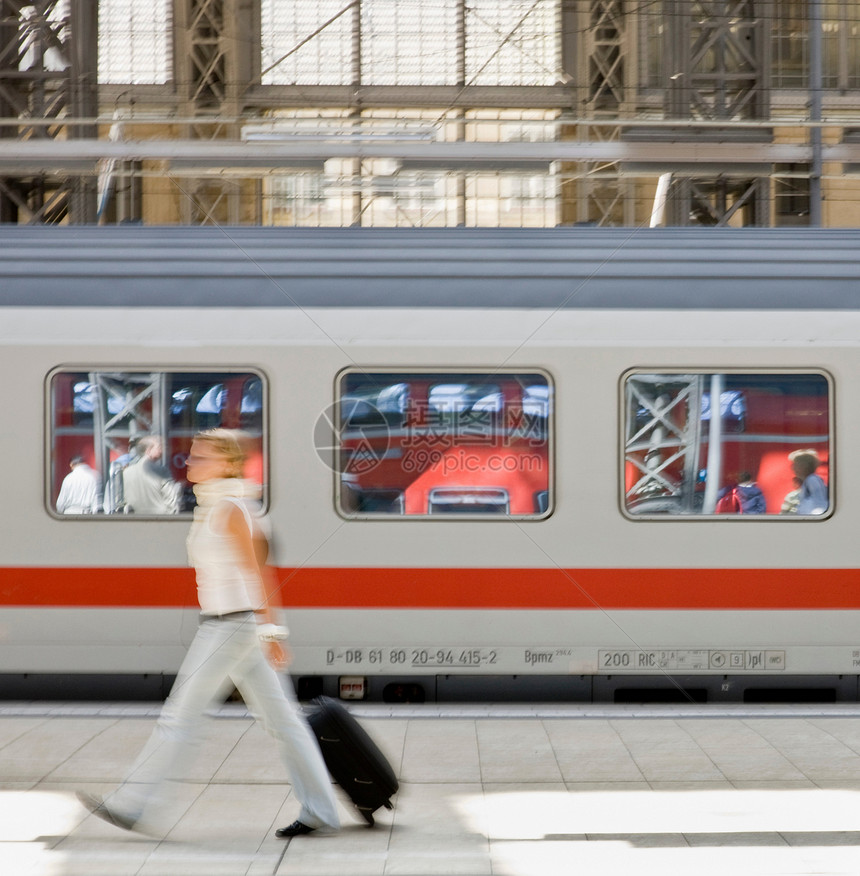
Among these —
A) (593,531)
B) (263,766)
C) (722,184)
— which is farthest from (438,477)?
(722,184)

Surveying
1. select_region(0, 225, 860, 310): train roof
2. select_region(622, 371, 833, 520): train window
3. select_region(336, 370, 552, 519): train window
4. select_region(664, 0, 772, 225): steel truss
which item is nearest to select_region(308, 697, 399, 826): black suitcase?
select_region(336, 370, 552, 519): train window

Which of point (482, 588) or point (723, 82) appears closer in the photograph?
point (482, 588)

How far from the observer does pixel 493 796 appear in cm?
496

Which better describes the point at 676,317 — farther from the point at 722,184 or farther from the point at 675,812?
the point at 722,184

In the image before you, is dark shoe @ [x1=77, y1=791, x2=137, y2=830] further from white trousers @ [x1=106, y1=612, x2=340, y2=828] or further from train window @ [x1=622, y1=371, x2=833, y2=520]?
train window @ [x1=622, y1=371, x2=833, y2=520]

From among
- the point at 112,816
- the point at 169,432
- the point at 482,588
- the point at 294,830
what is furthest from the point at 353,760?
the point at 169,432

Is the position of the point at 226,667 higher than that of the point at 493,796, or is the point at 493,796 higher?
the point at 226,667

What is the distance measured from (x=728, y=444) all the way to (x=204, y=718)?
3674 millimetres

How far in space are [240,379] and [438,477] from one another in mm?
1312

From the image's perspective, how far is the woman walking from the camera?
4.38 m

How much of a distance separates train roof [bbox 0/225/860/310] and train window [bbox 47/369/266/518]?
0.48 metres

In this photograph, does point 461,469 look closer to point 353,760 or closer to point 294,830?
point 353,760

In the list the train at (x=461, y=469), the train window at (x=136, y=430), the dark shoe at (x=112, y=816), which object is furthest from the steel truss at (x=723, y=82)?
the dark shoe at (x=112, y=816)

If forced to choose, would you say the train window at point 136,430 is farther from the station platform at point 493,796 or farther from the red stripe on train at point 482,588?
the station platform at point 493,796
